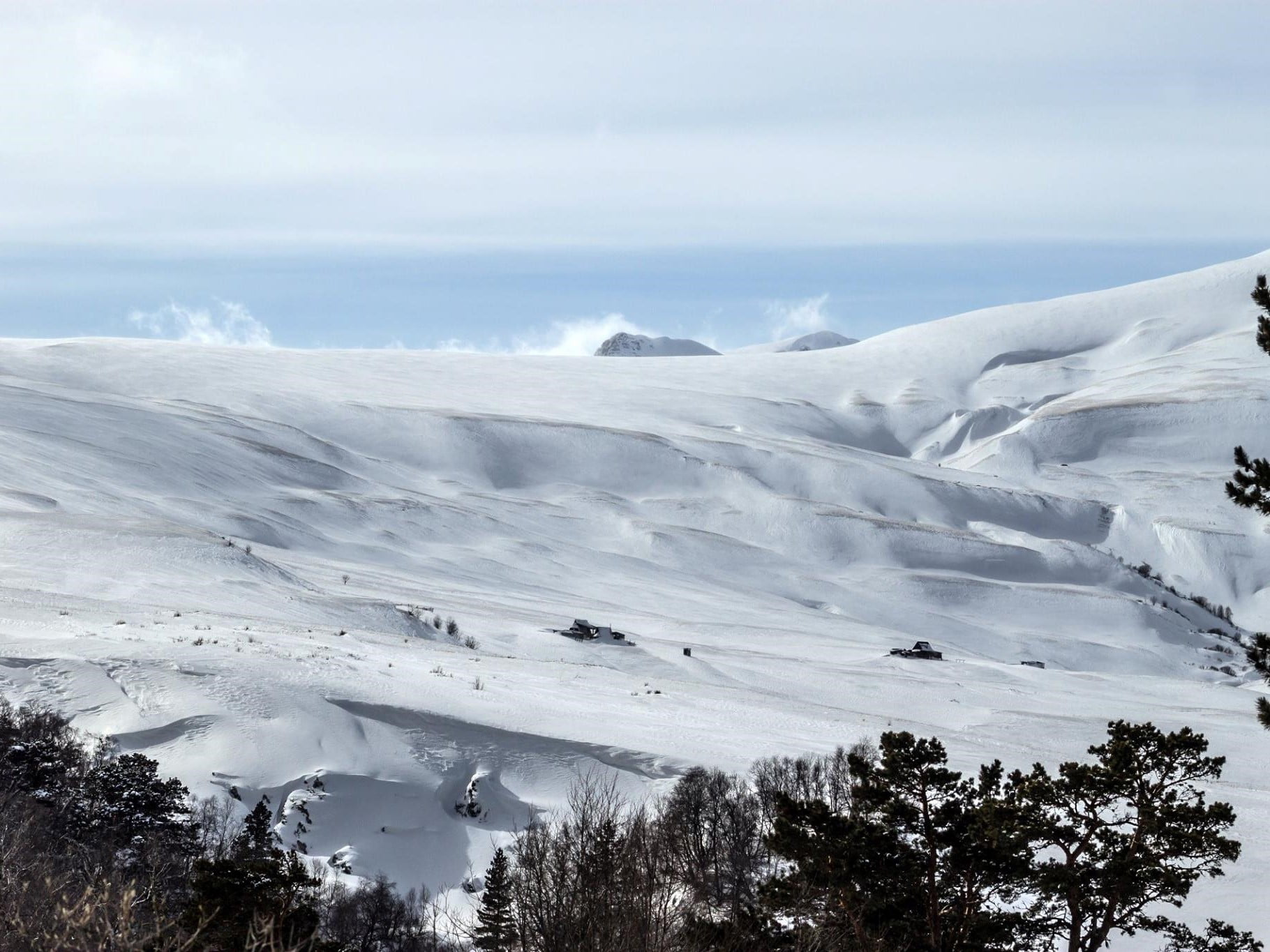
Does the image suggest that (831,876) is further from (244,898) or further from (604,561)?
(604,561)

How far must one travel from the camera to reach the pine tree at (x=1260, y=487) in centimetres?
920

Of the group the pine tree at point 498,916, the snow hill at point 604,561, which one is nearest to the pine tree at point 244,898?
the pine tree at point 498,916

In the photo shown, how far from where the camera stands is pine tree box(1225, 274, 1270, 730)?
920 centimetres

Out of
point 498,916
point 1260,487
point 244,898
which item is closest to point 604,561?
point 498,916

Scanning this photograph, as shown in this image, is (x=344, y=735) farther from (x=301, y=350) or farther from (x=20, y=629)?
(x=301, y=350)

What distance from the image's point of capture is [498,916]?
11.7m

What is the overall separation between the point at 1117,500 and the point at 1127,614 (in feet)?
119

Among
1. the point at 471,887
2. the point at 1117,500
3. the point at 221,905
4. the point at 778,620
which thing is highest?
the point at 1117,500

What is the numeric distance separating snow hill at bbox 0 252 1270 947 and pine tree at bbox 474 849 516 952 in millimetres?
3746

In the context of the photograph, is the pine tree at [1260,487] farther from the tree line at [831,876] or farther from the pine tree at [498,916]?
the pine tree at [498,916]

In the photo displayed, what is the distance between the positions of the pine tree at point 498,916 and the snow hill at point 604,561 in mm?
3746

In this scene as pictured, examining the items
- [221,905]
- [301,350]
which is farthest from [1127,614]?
[301,350]

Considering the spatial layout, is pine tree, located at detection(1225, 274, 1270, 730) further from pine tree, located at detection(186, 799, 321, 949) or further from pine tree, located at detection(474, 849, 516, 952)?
pine tree, located at detection(186, 799, 321, 949)

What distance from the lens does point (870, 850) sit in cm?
1102
